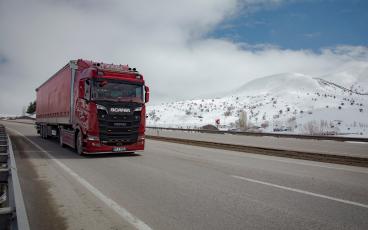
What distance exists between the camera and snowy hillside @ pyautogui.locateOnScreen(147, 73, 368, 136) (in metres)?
36.7

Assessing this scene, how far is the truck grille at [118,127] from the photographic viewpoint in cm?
1201

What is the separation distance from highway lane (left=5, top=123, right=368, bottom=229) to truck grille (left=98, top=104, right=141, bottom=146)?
2.11 meters

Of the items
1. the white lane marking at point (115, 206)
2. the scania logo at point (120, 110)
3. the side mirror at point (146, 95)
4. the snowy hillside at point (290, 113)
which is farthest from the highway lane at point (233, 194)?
the snowy hillside at point (290, 113)

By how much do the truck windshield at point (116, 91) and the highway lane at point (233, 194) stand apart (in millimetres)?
3038

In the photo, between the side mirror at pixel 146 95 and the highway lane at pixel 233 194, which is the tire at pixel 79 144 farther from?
the side mirror at pixel 146 95

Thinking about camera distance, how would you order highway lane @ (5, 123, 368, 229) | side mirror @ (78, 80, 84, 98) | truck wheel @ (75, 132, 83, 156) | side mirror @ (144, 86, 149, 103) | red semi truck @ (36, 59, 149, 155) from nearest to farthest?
highway lane @ (5, 123, 368, 229)
red semi truck @ (36, 59, 149, 155)
side mirror @ (78, 80, 84, 98)
truck wheel @ (75, 132, 83, 156)
side mirror @ (144, 86, 149, 103)

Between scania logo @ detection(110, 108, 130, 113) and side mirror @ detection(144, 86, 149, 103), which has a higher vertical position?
side mirror @ detection(144, 86, 149, 103)

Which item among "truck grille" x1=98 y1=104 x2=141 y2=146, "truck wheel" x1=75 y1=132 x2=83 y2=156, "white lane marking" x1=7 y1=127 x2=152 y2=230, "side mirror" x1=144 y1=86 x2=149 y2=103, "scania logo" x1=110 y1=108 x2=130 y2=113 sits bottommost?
"white lane marking" x1=7 y1=127 x2=152 y2=230

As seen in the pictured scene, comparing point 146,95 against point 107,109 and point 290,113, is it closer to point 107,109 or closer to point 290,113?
point 107,109

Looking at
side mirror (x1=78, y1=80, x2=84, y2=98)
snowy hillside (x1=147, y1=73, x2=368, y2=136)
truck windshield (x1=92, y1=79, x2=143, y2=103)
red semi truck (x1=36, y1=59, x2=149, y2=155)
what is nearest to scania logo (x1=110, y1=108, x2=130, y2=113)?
red semi truck (x1=36, y1=59, x2=149, y2=155)

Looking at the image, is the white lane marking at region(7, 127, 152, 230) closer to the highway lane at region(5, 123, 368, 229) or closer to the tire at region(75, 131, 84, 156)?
the highway lane at region(5, 123, 368, 229)

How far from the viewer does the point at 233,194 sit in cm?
632

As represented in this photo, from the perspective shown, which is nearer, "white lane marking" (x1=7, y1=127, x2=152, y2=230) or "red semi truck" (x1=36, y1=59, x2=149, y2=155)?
"white lane marking" (x1=7, y1=127, x2=152, y2=230)

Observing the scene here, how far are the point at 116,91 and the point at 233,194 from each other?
24.8ft
